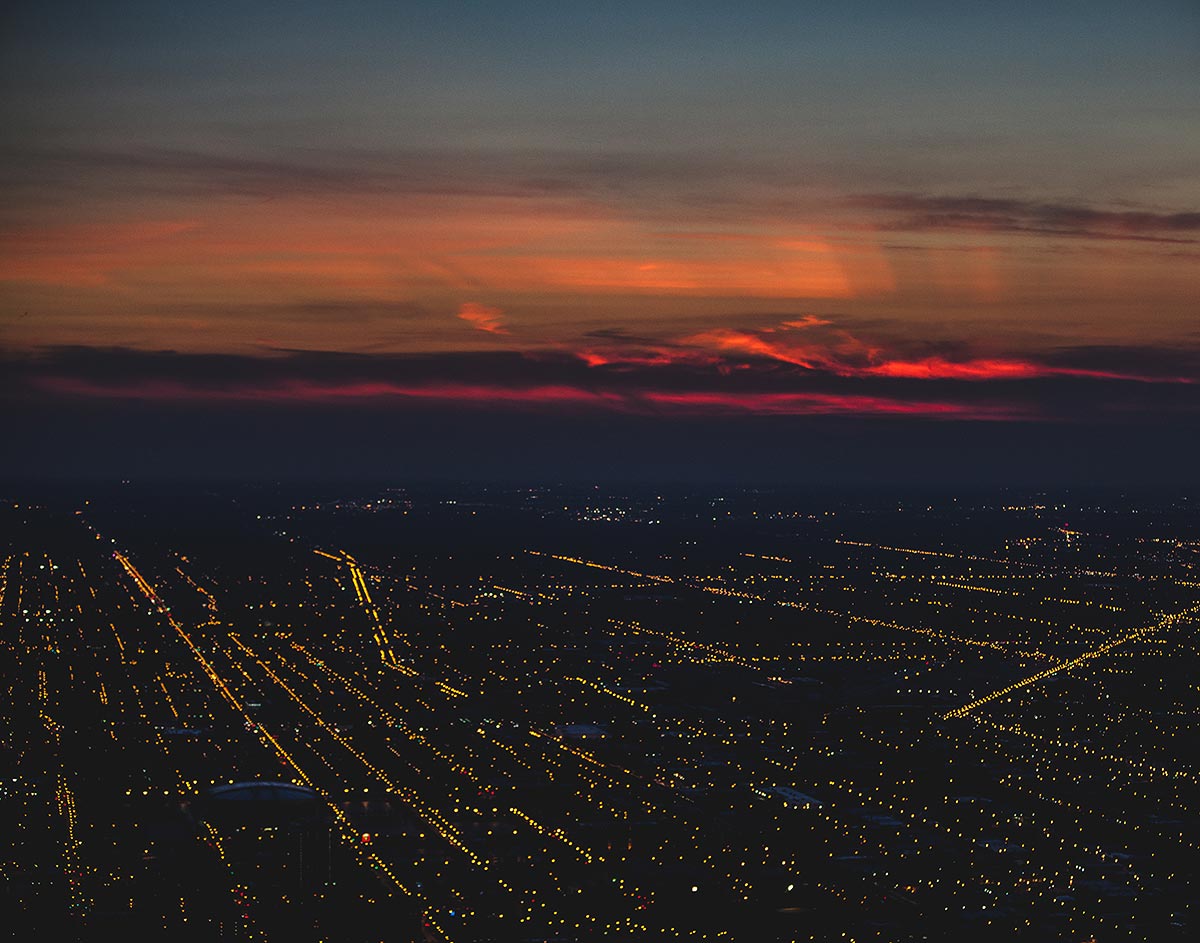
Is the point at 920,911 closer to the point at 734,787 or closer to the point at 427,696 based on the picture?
the point at 734,787

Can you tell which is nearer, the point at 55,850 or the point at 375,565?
the point at 55,850

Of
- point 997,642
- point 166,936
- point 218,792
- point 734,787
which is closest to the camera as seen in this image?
point 166,936

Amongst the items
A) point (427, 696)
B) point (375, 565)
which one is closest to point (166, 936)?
point (427, 696)

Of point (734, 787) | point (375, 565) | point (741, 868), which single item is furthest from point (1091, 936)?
point (375, 565)

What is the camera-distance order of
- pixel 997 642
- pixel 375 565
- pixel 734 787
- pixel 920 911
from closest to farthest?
pixel 920 911 → pixel 734 787 → pixel 997 642 → pixel 375 565

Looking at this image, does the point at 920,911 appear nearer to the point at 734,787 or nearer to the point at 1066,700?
the point at 734,787

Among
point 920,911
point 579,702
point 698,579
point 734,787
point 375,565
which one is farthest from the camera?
point 375,565

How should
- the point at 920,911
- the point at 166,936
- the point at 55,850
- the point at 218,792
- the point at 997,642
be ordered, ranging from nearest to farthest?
the point at 166,936
the point at 920,911
the point at 55,850
the point at 218,792
the point at 997,642

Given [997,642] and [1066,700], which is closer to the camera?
[1066,700]
